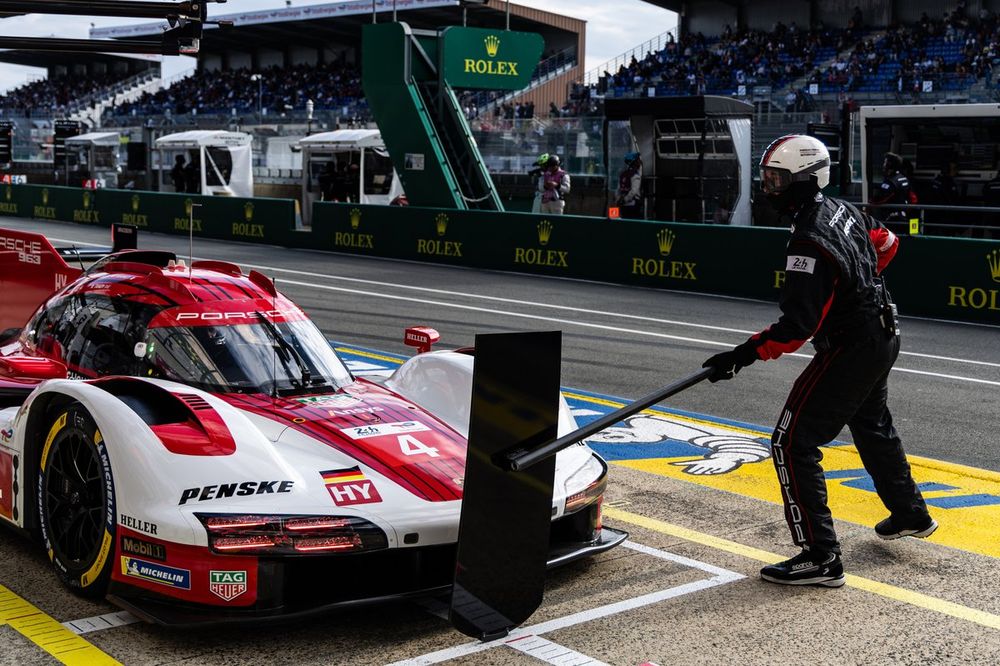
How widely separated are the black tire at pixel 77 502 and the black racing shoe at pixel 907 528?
3.47 m

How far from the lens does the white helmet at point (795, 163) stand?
5.45 meters

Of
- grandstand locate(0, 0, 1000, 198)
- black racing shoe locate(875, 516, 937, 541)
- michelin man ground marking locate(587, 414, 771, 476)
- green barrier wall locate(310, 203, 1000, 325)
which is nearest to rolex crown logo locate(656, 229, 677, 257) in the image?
green barrier wall locate(310, 203, 1000, 325)

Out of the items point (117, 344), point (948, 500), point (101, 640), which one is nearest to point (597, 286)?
point (948, 500)

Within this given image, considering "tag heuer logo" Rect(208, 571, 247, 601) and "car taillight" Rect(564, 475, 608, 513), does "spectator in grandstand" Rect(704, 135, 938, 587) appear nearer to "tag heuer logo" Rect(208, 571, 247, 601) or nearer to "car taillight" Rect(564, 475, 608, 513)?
"car taillight" Rect(564, 475, 608, 513)

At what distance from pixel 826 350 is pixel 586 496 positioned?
1.25 meters

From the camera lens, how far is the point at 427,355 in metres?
6.29

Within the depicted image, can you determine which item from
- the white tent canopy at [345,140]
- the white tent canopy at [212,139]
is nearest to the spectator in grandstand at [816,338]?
the white tent canopy at [345,140]

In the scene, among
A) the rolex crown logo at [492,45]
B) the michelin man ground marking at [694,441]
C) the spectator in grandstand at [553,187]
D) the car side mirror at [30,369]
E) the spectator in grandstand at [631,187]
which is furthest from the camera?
the rolex crown logo at [492,45]

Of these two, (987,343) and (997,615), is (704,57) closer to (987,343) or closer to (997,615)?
(987,343)

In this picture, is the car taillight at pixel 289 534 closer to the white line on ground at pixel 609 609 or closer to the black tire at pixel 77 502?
the white line on ground at pixel 609 609

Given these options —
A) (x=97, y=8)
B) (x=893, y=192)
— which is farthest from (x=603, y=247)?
(x=97, y=8)

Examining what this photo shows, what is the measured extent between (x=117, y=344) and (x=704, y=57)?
42.4 metres

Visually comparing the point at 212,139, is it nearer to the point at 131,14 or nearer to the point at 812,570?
the point at 131,14

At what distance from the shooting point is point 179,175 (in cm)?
3962
